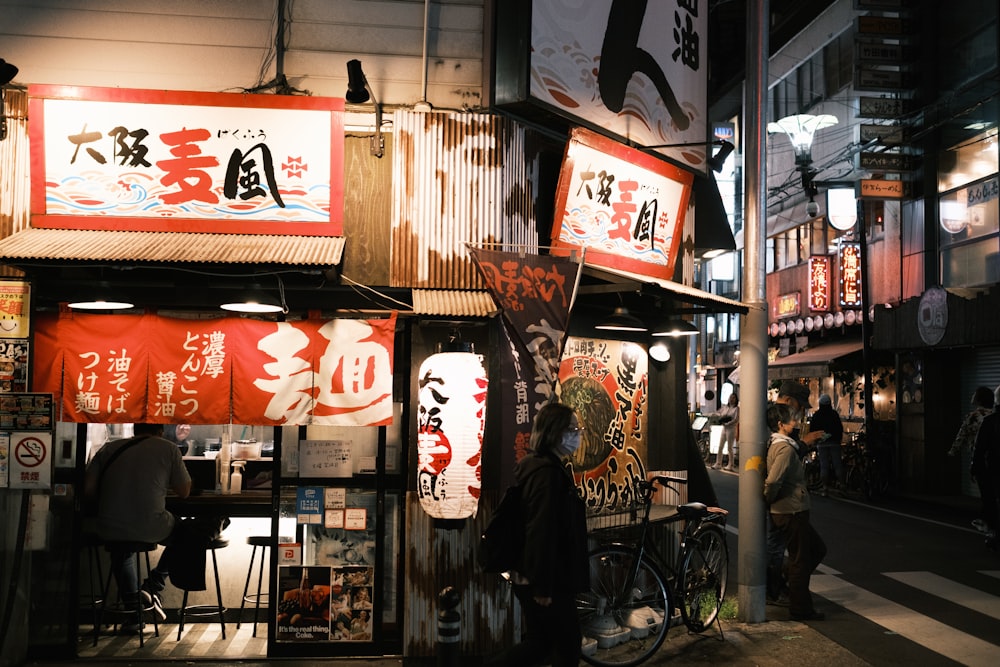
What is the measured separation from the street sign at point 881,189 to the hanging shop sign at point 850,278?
355 centimetres

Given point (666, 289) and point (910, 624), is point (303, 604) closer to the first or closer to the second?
point (666, 289)

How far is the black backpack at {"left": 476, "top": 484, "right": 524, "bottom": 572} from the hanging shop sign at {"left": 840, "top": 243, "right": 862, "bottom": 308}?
2248 cm

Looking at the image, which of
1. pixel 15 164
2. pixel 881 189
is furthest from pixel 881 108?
pixel 15 164

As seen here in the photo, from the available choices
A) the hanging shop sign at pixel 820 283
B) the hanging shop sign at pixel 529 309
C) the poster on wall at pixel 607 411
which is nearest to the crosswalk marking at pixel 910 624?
the poster on wall at pixel 607 411

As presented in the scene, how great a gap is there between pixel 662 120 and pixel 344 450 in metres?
5.35

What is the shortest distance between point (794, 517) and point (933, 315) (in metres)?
13.3

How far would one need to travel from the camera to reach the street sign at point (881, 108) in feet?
71.6

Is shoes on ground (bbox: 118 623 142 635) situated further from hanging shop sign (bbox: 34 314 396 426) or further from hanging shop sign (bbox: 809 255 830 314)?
hanging shop sign (bbox: 809 255 830 314)

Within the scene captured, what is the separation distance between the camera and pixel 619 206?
9297 millimetres

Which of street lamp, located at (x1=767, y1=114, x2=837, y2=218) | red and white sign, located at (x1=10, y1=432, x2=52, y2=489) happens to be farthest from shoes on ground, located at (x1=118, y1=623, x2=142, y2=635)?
street lamp, located at (x1=767, y1=114, x2=837, y2=218)

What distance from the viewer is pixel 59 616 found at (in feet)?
26.0

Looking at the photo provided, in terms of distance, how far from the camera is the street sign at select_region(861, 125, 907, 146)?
70.5ft

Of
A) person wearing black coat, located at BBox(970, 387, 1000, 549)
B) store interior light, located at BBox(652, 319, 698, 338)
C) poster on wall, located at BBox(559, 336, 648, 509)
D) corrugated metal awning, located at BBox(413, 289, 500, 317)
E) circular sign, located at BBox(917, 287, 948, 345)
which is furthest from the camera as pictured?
circular sign, located at BBox(917, 287, 948, 345)

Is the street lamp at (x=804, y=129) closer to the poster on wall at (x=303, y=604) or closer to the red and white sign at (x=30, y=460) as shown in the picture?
the poster on wall at (x=303, y=604)
